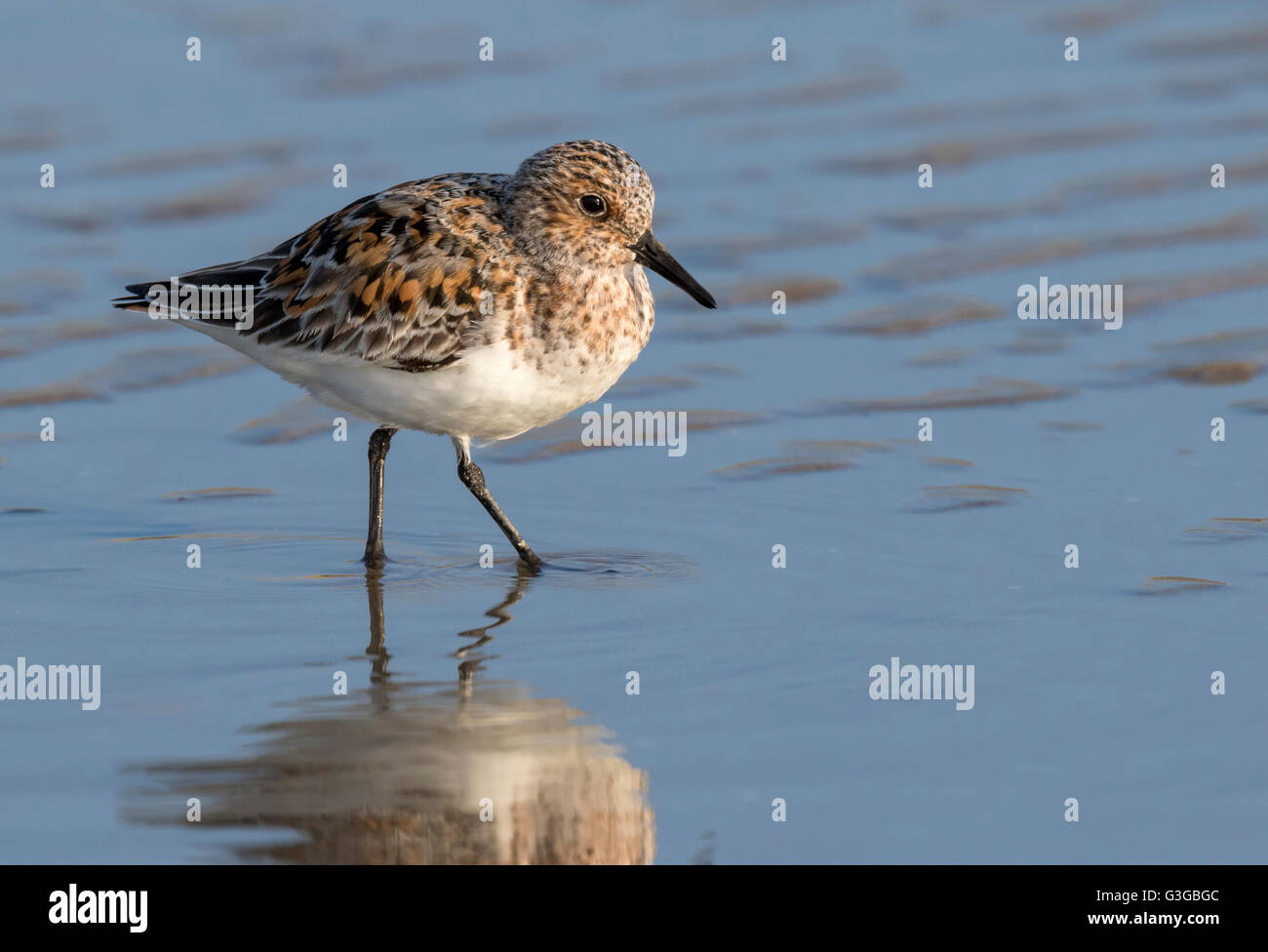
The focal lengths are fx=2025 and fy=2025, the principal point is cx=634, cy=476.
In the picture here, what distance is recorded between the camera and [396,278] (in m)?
8.77

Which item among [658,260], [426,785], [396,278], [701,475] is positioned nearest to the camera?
[426,785]

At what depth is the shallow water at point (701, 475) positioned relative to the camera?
265 inches

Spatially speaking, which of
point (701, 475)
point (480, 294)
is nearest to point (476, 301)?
point (480, 294)

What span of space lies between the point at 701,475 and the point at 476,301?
204 cm

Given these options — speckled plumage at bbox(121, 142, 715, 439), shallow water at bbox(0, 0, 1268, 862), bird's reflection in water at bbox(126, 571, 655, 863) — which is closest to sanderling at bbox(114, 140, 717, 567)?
speckled plumage at bbox(121, 142, 715, 439)

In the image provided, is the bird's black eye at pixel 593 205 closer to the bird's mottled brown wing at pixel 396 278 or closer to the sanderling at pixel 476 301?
the sanderling at pixel 476 301

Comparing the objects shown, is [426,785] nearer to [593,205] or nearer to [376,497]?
[376,497]

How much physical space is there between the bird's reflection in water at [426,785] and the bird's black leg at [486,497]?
53.6 inches

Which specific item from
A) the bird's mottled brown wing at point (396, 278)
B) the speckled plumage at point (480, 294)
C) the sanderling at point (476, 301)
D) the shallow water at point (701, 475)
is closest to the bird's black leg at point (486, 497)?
the sanderling at point (476, 301)

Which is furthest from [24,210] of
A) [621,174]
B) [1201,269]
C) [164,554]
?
[1201,269]

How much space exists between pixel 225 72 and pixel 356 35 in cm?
127

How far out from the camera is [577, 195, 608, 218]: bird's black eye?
8758mm

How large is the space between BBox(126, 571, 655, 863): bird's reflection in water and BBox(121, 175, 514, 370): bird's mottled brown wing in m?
1.65

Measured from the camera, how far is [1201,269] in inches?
501
